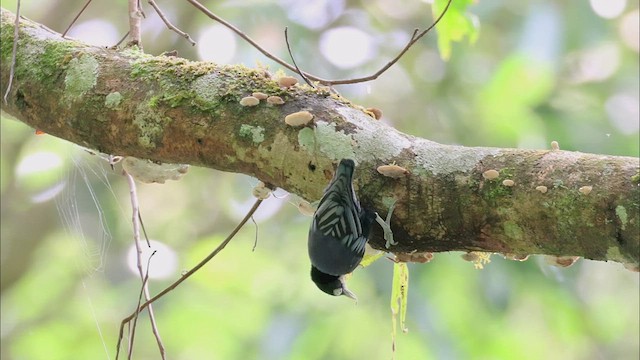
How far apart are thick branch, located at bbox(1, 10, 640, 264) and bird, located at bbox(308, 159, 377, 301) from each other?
0.05 metres

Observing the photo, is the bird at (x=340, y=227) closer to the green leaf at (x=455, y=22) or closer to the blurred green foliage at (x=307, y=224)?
the green leaf at (x=455, y=22)

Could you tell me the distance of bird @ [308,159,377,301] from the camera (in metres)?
0.84

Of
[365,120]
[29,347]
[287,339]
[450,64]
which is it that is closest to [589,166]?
[365,120]

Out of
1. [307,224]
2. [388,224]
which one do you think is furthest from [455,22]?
[307,224]

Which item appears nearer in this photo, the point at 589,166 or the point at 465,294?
the point at 589,166

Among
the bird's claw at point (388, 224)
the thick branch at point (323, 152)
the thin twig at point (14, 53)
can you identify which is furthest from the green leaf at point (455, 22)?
the thin twig at point (14, 53)

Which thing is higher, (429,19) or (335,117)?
(335,117)

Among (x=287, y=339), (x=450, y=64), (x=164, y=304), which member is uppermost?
(x=450, y=64)

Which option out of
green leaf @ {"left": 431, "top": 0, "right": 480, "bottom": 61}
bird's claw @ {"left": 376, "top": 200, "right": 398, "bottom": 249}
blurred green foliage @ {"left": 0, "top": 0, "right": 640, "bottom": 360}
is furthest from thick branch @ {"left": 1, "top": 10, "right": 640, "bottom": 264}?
blurred green foliage @ {"left": 0, "top": 0, "right": 640, "bottom": 360}

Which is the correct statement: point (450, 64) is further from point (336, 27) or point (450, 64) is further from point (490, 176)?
point (490, 176)

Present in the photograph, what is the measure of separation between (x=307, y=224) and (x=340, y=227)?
227 cm

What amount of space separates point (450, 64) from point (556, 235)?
2699mm

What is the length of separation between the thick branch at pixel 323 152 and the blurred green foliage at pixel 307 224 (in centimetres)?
117

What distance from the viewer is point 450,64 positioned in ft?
11.2
